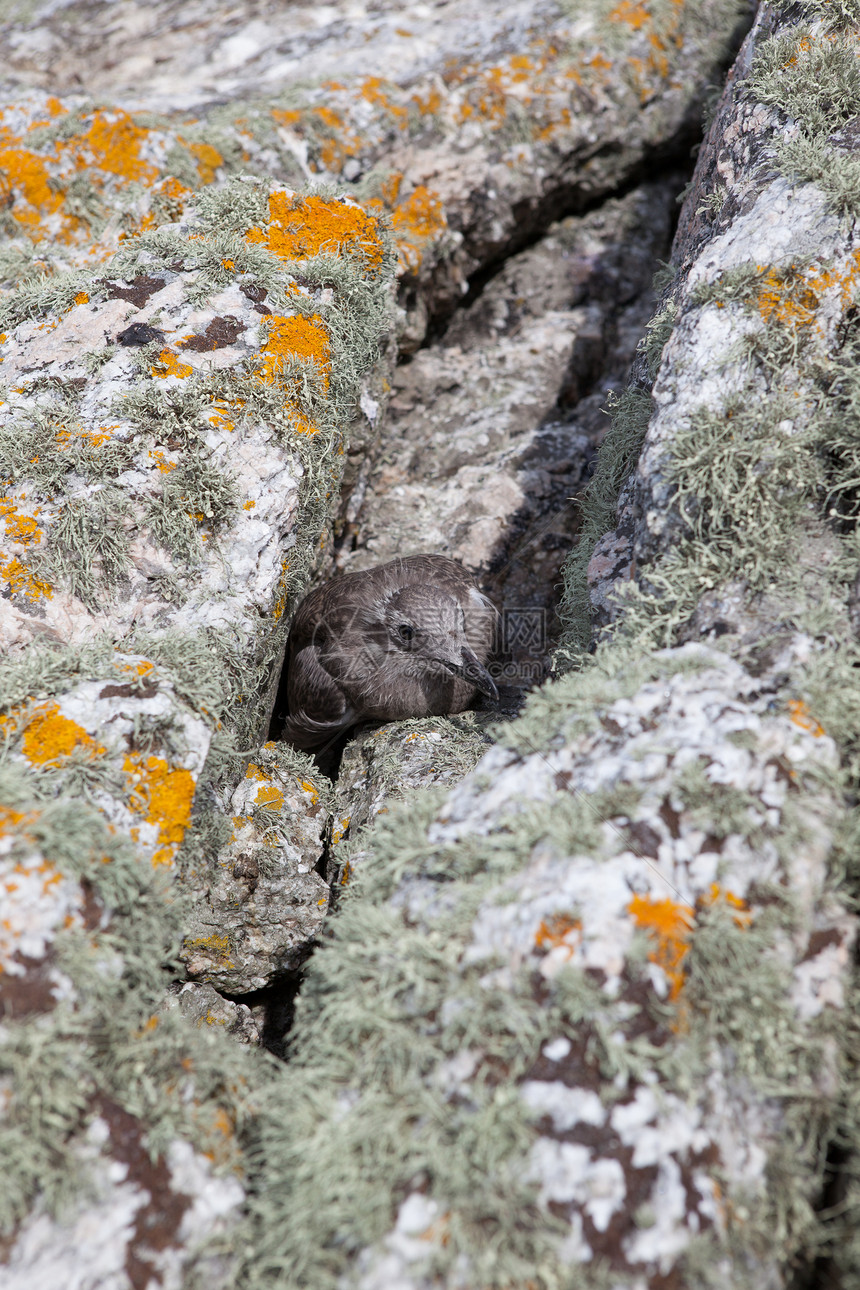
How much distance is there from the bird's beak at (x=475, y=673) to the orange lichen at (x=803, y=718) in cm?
179

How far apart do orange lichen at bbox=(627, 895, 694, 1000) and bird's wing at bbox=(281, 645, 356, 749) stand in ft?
8.42

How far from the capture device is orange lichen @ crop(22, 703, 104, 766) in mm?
2822

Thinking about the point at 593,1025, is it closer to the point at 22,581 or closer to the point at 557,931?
the point at 557,931

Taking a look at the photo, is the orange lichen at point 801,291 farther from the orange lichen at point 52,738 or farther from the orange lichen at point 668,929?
the orange lichen at point 52,738

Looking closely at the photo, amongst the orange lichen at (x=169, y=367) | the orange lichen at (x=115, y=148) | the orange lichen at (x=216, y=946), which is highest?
the orange lichen at (x=115, y=148)

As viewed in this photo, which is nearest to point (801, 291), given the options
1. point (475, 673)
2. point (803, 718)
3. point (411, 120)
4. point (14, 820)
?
point (803, 718)

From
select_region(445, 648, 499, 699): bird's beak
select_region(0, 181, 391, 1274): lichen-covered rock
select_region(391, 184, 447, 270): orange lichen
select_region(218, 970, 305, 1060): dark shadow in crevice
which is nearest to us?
select_region(0, 181, 391, 1274): lichen-covered rock

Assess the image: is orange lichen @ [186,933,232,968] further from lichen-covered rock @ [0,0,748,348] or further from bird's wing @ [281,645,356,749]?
lichen-covered rock @ [0,0,748,348]

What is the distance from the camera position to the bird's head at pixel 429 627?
4.57 m

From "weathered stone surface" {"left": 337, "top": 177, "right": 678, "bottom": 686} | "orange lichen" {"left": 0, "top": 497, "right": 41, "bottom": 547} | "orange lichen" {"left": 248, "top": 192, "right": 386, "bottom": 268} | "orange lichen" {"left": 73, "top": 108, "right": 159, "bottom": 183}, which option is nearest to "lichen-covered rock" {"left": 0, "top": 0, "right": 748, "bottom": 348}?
"orange lichen" {"left": 73, "top": 108, "right": 159, "bottom": 183}

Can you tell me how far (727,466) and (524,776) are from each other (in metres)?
1.35

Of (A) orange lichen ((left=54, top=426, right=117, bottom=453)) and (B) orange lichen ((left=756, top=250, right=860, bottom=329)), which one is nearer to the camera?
(B) orange lichen ((left=756, top=250, right=860, bottom=329))

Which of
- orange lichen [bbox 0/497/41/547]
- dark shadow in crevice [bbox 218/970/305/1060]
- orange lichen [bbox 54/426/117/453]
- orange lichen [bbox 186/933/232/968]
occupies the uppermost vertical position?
orange lichen [bbox 54/426/117/453]

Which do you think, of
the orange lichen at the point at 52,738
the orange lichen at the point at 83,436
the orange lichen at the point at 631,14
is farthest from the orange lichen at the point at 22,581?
the orange lichen at the point at 631,14
